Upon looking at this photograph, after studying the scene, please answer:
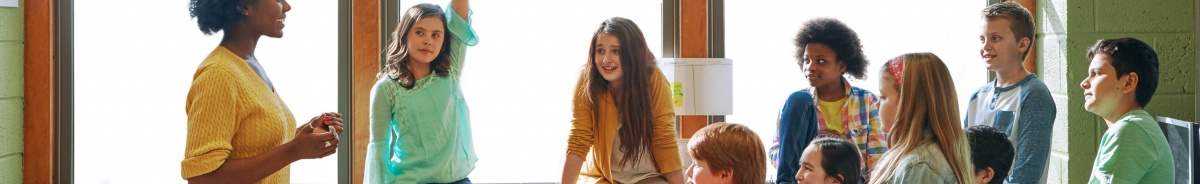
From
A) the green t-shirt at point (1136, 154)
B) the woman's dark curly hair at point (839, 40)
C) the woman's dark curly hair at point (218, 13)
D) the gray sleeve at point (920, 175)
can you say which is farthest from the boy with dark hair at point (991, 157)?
the woman's dark curly hair at point (218, 13)

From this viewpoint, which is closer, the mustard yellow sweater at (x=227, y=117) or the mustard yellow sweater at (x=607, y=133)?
the mustard yellow sweater at (x=227, y=117)

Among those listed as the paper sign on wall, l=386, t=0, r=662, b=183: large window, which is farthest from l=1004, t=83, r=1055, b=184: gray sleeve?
l=386, t=0, r=662, b=183: large window

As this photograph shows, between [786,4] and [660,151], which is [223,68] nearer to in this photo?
[660,151]

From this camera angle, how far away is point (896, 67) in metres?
2.58

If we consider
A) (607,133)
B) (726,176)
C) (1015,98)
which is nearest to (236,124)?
(726,176)

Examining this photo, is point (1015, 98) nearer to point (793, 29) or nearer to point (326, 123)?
point (793, 29)

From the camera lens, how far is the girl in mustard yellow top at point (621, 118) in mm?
3430

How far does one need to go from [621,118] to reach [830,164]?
1134 mm

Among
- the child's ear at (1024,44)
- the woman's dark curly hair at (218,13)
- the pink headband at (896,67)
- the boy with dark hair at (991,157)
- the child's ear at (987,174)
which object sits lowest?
the child's ear at (987,174)

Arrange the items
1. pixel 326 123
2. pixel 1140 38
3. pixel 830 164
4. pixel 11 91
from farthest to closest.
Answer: pixel 11 91, pixel 1140 38, pixel 830 164, pixel 326 123

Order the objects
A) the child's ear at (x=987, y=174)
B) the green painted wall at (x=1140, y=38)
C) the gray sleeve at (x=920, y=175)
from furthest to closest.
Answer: the green painted wall at (x=1140, y=38), the child's ear at (x=987, y=174), the gray sleeve at (x=920, y=175)

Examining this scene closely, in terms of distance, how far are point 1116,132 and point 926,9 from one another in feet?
4.89

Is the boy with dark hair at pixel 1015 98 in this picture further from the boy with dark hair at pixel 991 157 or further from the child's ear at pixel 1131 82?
the boy with dark hair at pixel 991 157

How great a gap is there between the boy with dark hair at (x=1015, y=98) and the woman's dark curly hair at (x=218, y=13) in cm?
208
